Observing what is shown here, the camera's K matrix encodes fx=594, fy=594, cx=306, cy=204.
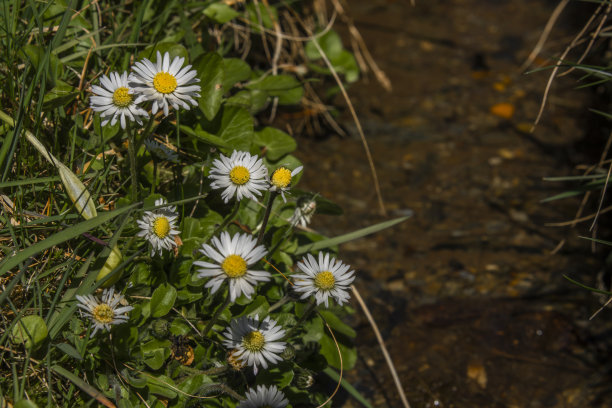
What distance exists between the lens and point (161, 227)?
5.23ft

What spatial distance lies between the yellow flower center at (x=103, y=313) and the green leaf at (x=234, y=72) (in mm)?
1017

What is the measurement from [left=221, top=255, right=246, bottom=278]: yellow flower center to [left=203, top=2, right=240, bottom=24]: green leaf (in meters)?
1.35

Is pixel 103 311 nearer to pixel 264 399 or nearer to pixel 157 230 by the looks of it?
pixel 157 230

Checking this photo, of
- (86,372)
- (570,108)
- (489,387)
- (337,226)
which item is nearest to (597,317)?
(489,387)

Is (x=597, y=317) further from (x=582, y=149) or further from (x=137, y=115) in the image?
(x=137, y=115)

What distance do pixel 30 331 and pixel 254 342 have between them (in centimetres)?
56

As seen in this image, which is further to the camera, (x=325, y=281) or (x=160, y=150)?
(x=160, y=150)

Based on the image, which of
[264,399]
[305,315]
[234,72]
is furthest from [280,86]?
[264,399]

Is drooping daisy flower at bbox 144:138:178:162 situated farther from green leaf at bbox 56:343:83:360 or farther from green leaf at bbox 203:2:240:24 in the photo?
green leaf at bbox 203:2:240:24

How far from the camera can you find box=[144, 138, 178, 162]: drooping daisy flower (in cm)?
184

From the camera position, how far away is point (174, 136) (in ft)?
6.82

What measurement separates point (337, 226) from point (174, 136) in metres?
1.01

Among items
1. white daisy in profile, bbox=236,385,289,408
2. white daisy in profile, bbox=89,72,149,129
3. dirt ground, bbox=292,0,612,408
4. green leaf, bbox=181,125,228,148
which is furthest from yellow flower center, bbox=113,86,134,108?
dirt ground, bbox=292,0,612,408

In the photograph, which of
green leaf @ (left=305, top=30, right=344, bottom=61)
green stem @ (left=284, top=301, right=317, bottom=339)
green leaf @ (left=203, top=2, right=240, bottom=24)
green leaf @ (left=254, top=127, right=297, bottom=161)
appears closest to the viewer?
green stem @ (left=284, top=301, right=317, bottom=339)
